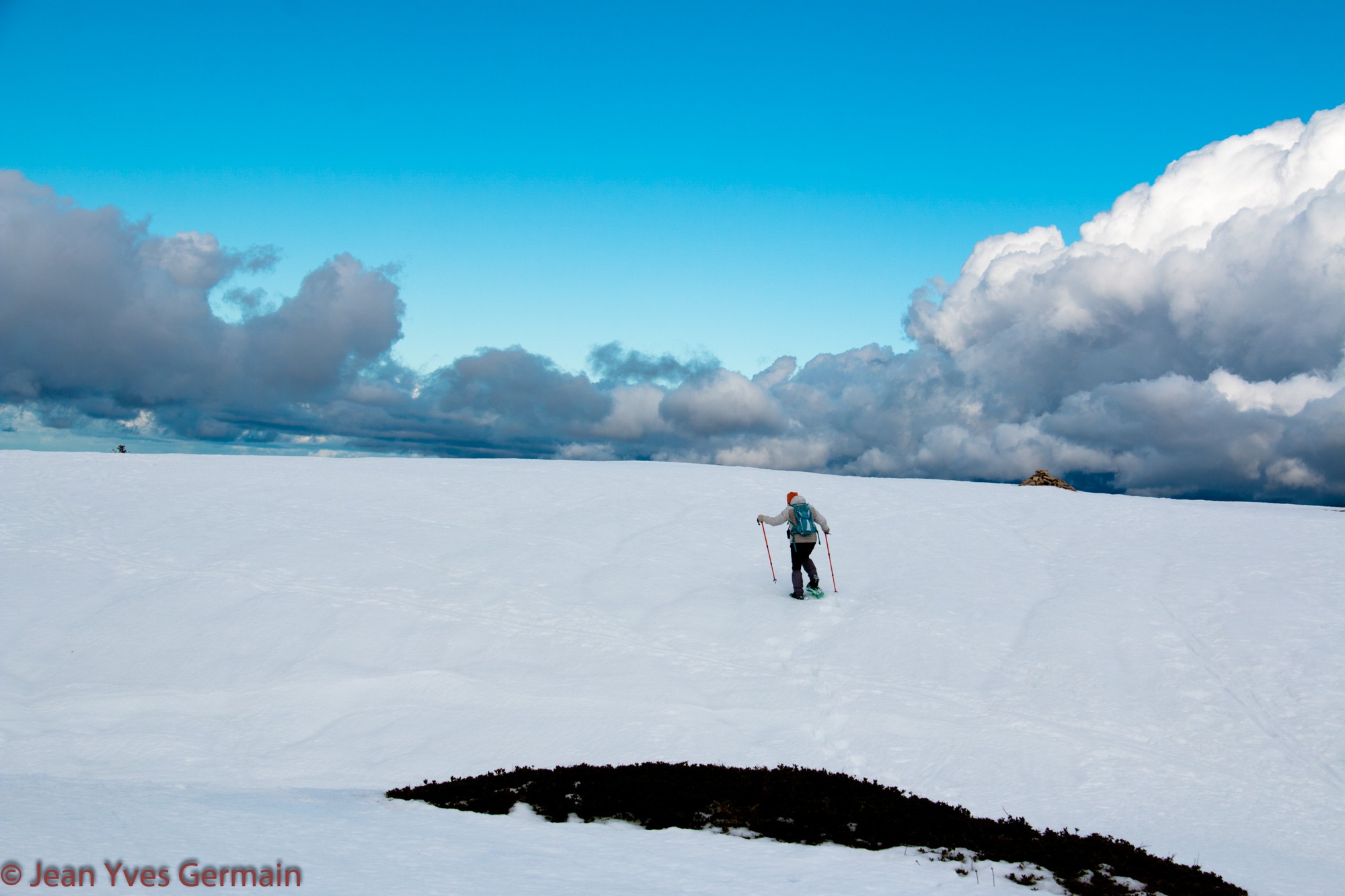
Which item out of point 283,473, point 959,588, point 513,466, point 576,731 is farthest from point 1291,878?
point 283,473

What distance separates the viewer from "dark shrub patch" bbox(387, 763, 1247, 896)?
736 centimetres

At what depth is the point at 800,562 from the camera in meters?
17.6

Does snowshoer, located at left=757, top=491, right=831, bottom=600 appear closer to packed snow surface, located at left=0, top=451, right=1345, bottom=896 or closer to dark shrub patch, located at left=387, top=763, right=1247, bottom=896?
packed snow surface, located at left=0, top=451, right=1345, bottom=896

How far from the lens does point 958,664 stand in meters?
14.6

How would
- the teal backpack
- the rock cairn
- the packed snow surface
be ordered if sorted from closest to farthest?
the packed snow surface
the teal backpack
the rock cairn

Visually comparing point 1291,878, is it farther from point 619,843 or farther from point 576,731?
point 576,731

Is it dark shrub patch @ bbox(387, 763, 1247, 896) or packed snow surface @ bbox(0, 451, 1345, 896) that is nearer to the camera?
dark shrub patch @ bbox(387, 763, 1247, 896)

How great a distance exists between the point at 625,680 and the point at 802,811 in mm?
5671

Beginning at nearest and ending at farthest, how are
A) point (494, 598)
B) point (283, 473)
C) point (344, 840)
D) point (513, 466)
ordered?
1. point (344, 840)
2. point (494, 598)
3. point (283, 473)
4. point (513, 466)

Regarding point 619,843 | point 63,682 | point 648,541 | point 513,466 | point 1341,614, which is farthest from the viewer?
point 513,466

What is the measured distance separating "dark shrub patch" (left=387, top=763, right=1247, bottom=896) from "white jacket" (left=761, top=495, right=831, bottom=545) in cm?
737

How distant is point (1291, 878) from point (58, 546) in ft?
86.2

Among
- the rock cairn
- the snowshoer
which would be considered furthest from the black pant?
the rock cairn

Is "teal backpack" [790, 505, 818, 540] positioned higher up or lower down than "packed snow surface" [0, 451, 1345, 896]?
higher up
